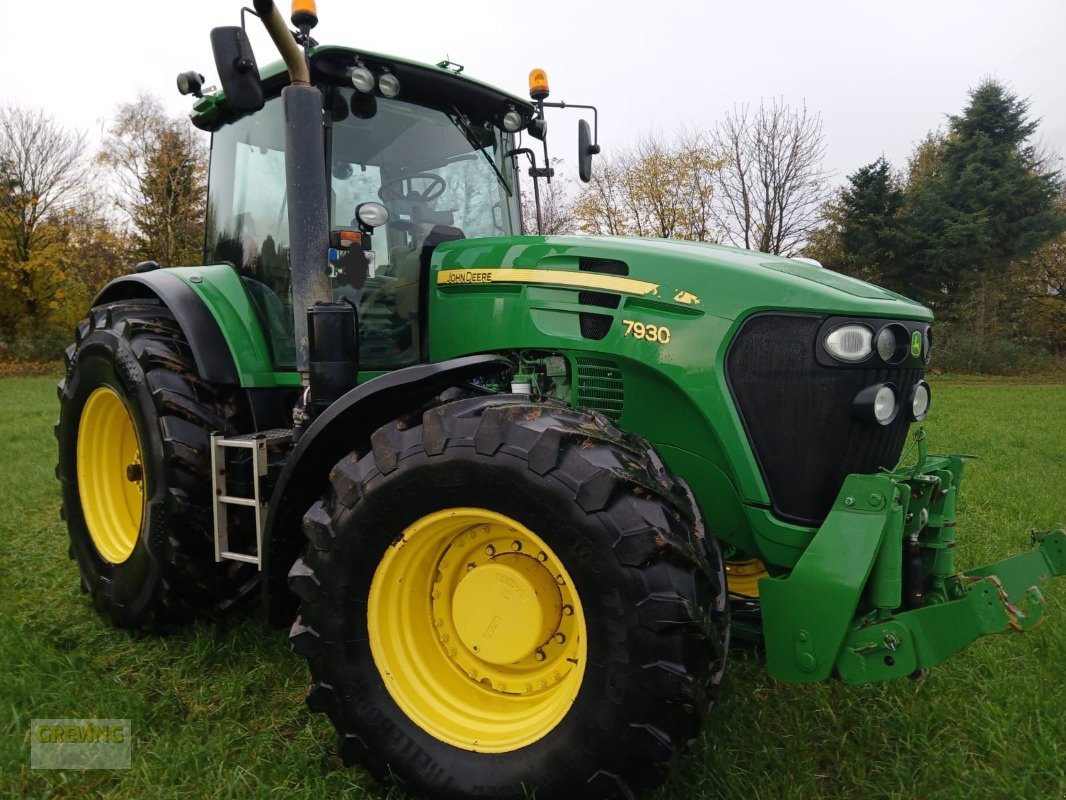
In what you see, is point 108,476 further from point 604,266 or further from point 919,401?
point 919,401

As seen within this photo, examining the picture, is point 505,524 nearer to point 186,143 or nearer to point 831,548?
point 831,548

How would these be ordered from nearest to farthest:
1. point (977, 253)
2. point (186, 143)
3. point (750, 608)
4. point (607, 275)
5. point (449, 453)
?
point (449, 453), point (607, 275), point (750, 608), point (977, 253), point (186, 143)

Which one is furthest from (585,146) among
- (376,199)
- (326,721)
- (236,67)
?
(326,721)

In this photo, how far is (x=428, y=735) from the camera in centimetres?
199

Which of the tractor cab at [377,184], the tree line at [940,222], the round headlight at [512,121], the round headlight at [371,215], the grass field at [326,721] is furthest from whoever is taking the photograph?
the tree line at [940,222]

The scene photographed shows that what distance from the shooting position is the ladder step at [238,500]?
8.57 feet

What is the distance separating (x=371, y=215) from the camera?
258 cm

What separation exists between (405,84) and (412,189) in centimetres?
41

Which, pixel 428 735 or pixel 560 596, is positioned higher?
pixel 560 596

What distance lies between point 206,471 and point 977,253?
84.8 ft

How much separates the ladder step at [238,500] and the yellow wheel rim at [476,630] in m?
0.83

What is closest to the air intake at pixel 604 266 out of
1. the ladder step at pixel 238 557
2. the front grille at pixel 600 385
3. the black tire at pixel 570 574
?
the front grille at pixel 600 385

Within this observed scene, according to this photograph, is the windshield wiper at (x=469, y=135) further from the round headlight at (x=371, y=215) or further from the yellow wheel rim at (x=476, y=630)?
the yellow wheel rim at (x=476, y=630)

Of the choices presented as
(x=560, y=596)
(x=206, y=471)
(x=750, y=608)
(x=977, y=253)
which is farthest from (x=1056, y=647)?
(x=977, y=253)
